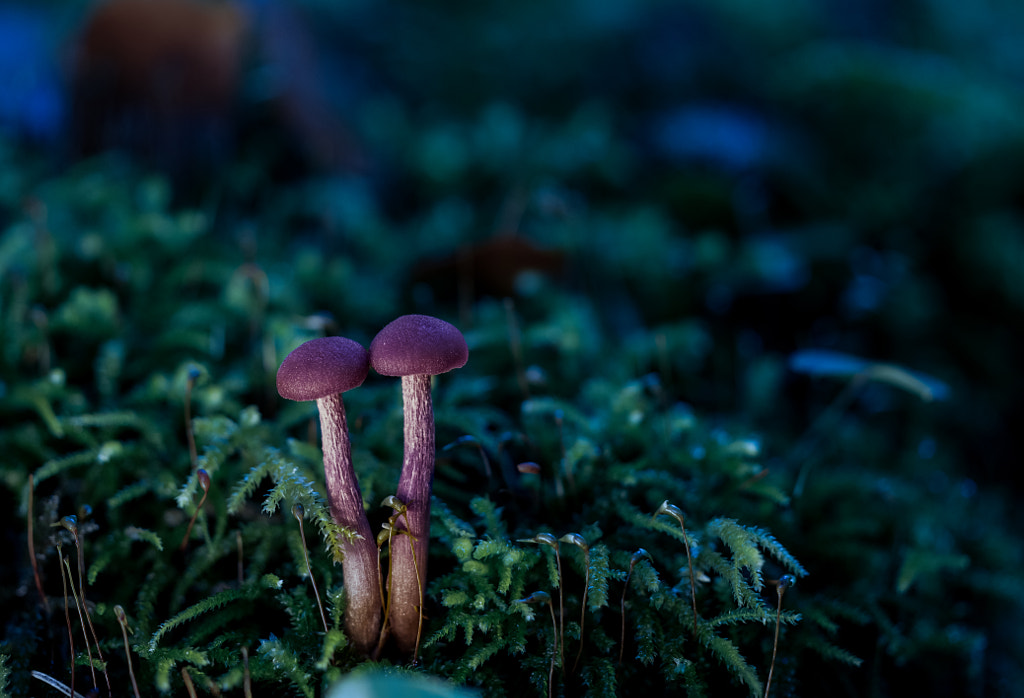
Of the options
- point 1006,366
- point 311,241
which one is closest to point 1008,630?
point 1006,366

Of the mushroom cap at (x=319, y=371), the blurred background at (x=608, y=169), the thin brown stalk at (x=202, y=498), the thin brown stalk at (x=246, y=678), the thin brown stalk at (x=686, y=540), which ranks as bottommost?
the thin brown stalk at (x=246, y=678)

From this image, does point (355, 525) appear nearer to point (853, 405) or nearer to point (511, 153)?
point (853, 405)

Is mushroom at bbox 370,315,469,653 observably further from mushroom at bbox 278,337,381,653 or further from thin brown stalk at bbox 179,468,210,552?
thin brown stalk at bbox 179,468,210,552

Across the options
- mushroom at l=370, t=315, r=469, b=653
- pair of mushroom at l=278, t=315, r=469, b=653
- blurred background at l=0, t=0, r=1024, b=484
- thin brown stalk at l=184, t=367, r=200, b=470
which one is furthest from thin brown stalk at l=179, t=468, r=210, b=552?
blurred background at l=0, t=0, r=1024, b=484

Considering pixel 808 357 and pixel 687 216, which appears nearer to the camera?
pixel 808 357

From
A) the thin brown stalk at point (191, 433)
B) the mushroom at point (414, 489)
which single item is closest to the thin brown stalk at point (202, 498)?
the thin brown stalk at point (191, 433)

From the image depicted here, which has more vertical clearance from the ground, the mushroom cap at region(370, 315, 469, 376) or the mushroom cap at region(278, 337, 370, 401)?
the mushroom cap at region(370, 315, 469, 376)

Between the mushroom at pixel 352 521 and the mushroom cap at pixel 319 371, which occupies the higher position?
the mushroom cap at pixel 319 371

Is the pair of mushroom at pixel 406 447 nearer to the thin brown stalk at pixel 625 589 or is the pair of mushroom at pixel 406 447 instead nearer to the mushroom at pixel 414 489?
the mushroom at pixel 414 489
